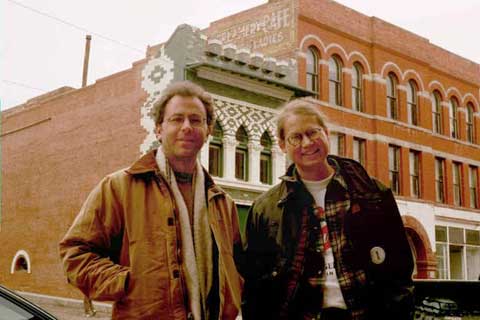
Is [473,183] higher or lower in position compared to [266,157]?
higher

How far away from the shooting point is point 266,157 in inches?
284

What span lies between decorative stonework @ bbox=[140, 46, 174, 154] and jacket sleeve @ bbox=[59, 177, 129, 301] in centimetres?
265

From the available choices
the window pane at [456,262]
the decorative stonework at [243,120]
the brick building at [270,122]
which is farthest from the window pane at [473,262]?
the decorative stonework at [243,120]

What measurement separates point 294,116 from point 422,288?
1.18m

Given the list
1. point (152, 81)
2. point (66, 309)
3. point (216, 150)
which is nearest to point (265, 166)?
point (216, 150)

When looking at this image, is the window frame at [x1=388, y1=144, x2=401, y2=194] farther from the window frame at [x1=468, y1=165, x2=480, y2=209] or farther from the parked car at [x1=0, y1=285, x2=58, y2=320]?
the parked car at [x1=0, y1=285, x2=58, y2=320]

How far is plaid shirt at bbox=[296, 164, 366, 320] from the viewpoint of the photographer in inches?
130

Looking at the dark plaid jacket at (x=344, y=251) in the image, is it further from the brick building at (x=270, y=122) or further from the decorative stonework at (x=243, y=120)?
the decorative stonework at (x=243, y=120)

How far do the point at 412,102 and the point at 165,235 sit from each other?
319 inches

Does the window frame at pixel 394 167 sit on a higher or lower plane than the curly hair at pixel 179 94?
Answer: higher

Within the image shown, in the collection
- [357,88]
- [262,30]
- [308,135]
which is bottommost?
[308,135]

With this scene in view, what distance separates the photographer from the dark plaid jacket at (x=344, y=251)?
332 centimetres

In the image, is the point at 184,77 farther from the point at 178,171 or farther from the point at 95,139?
the point at 178,171

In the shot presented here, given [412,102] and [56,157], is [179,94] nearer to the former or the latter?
[56,157]
